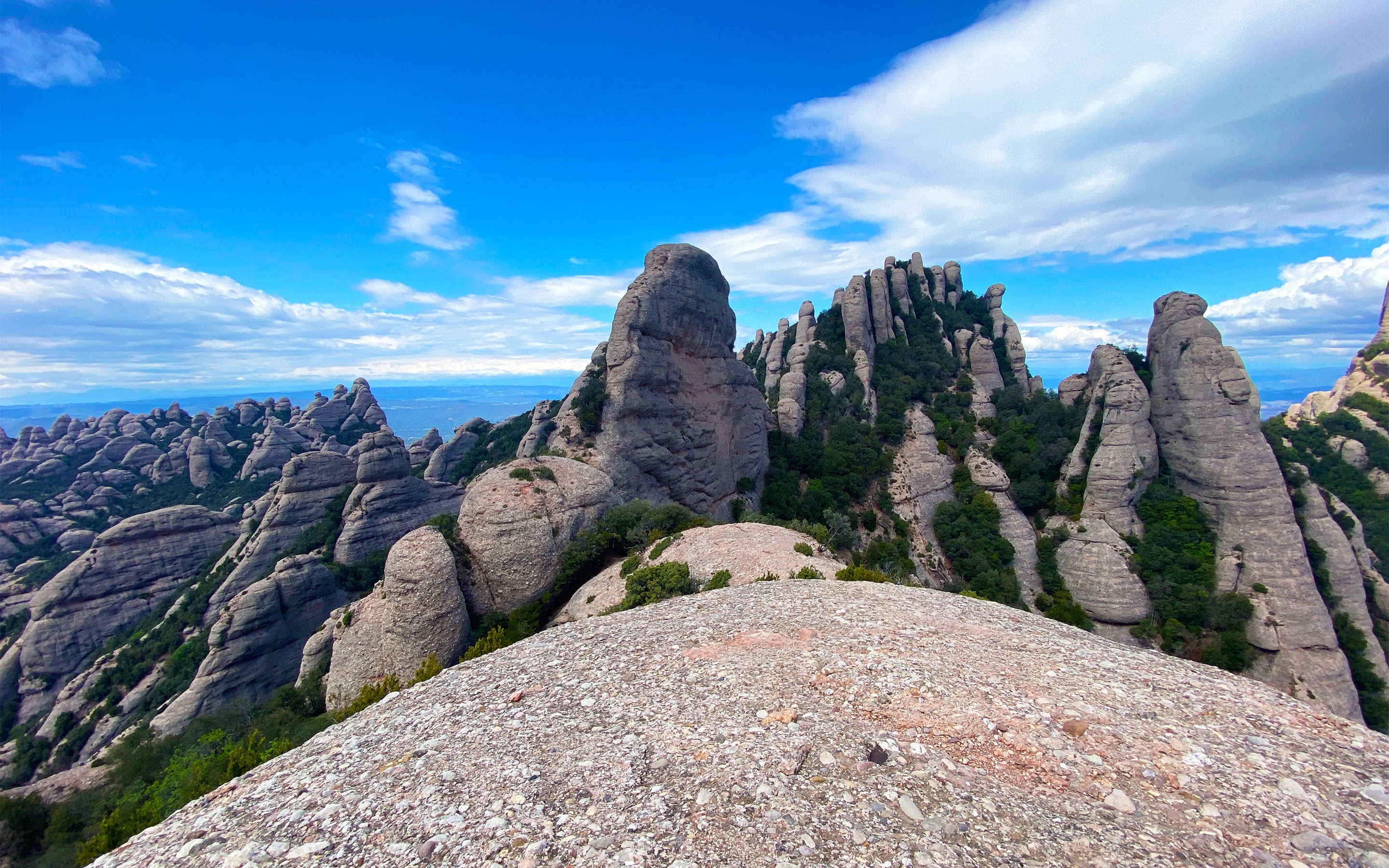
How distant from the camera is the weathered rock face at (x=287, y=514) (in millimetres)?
35812

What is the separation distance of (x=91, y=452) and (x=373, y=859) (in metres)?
105

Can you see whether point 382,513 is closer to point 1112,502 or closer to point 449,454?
point 449,454

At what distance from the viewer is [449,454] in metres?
65.0

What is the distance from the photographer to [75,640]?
3638cm

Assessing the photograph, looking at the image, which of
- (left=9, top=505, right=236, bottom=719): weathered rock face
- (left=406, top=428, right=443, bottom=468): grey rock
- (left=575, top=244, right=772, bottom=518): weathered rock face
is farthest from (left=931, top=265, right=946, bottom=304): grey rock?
(left=9, top=505, right=236, bottom=719): weathered rock face

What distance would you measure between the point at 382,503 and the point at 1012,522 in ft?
157

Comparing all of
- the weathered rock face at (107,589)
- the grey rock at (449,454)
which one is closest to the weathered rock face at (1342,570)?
the grey rock at (449,454)

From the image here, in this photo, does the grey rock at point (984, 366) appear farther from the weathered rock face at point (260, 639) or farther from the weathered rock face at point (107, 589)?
the weathered rock face at point (107, 589)

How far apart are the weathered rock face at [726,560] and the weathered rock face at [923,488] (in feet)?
68.8

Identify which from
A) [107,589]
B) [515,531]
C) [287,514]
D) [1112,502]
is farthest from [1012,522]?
[107,589]

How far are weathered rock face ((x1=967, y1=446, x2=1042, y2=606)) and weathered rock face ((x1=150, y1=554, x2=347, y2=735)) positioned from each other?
4584 centimetres

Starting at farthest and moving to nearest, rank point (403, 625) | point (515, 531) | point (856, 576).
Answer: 1. point (515, 531)
2. point (403, 625)
3. point (856, 576)

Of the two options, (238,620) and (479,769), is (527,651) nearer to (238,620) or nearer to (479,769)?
(479,769)

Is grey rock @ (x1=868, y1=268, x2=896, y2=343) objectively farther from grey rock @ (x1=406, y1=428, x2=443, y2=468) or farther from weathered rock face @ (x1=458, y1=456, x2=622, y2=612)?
grey rock @ (x1=406, y1=428, x2=443, y2=468)
